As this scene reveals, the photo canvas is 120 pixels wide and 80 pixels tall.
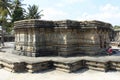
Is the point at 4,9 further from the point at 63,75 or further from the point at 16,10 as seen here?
Result: the point at 63,75

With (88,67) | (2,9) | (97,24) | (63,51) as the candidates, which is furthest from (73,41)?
(2,9)

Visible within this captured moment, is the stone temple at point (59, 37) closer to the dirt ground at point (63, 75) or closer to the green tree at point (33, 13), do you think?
the dirt ground at point (63, 75)

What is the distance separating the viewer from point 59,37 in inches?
478

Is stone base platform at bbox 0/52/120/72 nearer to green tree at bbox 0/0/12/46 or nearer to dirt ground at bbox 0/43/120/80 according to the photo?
dirt ground at bbox 0/43/120/80

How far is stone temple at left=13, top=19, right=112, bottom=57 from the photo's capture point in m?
11.8

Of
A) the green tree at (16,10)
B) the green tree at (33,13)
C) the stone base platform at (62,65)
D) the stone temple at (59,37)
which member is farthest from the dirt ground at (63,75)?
the green tree at (33,13)

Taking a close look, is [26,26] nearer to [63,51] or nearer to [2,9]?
[63,51]

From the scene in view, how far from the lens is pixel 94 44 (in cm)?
1220

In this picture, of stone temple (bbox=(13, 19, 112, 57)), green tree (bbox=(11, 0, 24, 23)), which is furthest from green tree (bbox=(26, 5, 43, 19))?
stone temple (bbox=(13, 19, 112, 57))

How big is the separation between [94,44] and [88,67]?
2.68 metres

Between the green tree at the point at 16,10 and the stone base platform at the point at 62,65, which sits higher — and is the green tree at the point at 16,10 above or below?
above

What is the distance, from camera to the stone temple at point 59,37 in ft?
Result: 38.6

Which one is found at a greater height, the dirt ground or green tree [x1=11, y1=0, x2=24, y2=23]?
green tree [x1=11, y1=0, x2=24, y2=23]

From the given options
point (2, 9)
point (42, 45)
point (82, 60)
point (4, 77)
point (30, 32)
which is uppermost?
point (2, 9)
